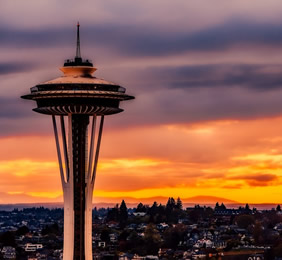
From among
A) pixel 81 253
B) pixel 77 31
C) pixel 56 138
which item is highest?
pixel 77 31

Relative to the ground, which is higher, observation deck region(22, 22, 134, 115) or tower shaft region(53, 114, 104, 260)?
observation deck region(22, 22, 134, 115)

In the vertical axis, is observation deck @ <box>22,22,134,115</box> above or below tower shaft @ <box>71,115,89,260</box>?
above

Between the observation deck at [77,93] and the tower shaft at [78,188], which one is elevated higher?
the observation deck at [77,93]

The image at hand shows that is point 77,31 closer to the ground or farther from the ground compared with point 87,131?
farther from the ground

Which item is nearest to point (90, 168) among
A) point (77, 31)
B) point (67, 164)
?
point (67, 164)

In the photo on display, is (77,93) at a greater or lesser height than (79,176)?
greater

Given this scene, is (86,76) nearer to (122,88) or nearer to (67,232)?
(122,88)

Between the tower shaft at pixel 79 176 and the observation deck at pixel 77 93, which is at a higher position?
the observation deck at pixel 77 93
